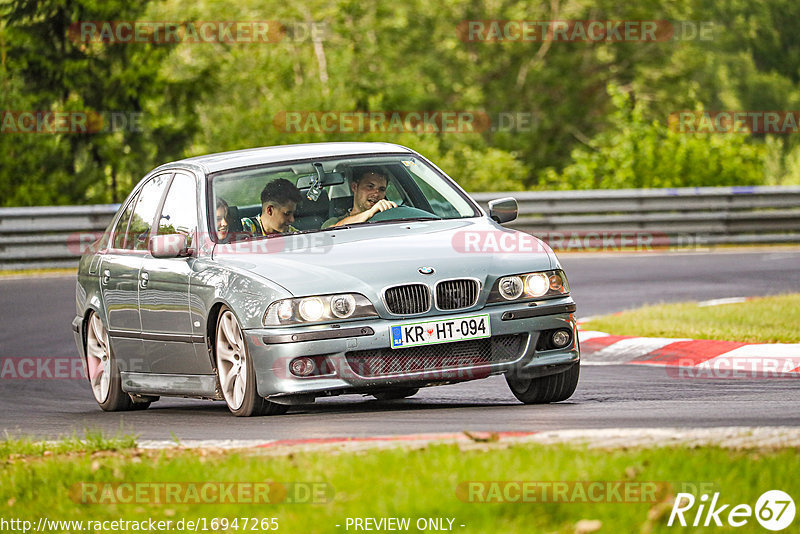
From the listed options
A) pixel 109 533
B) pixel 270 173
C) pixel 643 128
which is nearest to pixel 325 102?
pixel 643 128

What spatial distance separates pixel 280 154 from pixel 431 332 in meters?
2.12

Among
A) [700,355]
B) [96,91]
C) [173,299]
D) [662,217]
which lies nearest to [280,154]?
[173,299]

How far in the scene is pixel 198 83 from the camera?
3000 cm

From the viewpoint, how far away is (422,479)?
550cm

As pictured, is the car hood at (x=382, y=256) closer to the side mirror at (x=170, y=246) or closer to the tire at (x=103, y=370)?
the side mirror at (x=170, y=246)

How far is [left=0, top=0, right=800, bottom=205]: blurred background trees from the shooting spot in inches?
1051

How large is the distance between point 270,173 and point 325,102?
75.3ft

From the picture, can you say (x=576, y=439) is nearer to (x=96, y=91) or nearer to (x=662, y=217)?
(x=662, y=217)

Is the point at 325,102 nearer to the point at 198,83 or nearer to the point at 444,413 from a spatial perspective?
the point at 198,83

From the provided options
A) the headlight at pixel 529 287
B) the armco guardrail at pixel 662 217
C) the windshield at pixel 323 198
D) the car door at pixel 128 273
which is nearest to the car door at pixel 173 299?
the car door at pixel 128 273

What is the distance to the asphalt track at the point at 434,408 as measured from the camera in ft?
24.0

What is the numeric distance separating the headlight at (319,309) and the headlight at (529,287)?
721 mm

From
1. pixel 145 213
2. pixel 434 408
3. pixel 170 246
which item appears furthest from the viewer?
pixel 145 213

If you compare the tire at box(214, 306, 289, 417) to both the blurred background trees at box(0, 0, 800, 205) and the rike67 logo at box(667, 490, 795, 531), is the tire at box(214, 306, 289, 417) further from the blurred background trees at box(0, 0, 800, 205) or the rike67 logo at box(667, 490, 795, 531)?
the blurred background trees at box(0, 0, 800, 205)
